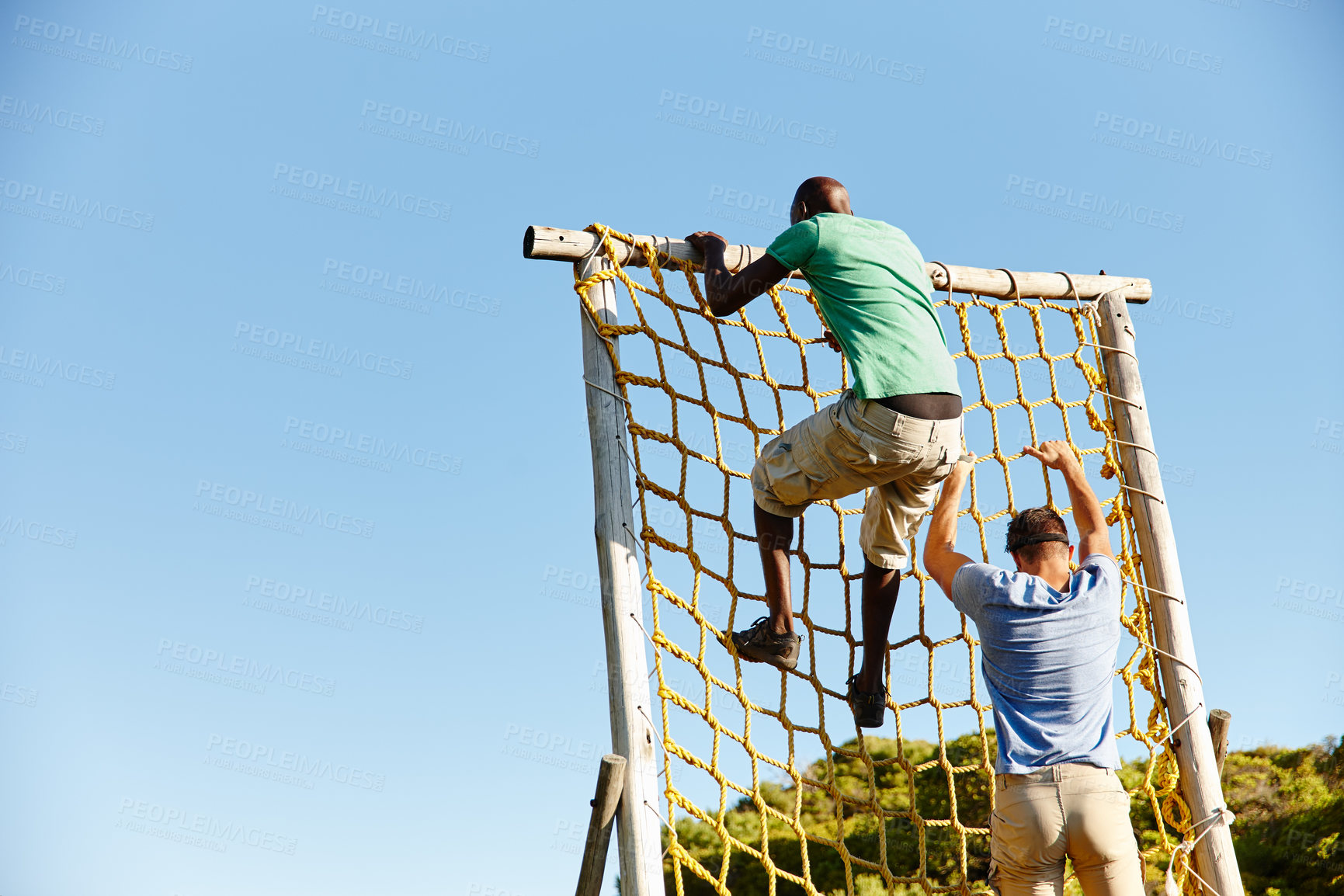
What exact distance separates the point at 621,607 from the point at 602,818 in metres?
0.46

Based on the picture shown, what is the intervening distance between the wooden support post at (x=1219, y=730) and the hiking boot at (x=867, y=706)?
1.04 meters

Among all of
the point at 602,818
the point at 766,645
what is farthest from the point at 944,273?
the point at 602,818

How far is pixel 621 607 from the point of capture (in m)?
2.43

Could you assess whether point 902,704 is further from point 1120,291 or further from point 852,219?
point 1120,291

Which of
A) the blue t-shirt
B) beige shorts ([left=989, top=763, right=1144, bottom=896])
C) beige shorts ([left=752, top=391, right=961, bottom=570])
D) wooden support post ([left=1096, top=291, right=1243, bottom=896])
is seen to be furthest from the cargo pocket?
wooden support post ([left=1096, top=291, right=1243, bottom=896])

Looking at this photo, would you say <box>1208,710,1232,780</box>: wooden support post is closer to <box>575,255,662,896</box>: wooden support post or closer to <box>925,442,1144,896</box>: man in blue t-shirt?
<box>925,442,1144,896</box>: man in blue t-shirt

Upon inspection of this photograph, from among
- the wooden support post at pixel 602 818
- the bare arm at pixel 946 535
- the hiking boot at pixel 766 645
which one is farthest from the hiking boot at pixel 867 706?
the wooden support post at pixel 602 818

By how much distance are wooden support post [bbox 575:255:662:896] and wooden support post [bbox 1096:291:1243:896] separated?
5.57 feet

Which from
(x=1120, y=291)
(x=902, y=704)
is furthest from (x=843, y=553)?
(x=1120, y=291)

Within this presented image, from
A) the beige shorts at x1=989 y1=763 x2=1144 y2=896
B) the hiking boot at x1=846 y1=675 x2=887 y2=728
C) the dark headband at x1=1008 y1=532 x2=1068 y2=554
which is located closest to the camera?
the beige shorts at x1=989 y1=763 x2=1144 y2=896

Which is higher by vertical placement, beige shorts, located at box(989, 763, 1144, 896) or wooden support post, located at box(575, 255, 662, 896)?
wooden support post, located at box(575, 255, 662, 896)

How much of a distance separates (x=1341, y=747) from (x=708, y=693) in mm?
3694

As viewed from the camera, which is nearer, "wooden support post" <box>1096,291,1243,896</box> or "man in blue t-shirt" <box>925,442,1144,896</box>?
"man in blue t-shirt" <box>925,442,1144,896</box>

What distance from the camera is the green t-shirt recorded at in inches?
97.0
